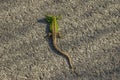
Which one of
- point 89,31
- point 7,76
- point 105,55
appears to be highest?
point 89,31

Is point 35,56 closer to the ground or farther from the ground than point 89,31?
closer to the ground

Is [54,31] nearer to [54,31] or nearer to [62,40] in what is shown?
[54,31]

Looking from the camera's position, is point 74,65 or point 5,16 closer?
point 74,65

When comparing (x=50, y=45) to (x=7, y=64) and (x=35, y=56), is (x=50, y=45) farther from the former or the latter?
(x=7, y=64)

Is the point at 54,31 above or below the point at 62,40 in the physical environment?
above

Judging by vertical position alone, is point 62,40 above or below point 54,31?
below

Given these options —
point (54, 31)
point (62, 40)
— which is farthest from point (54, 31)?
point (62, 40)

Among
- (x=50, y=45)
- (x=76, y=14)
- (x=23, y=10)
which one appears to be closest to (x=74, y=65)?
(x=50, y=45)
